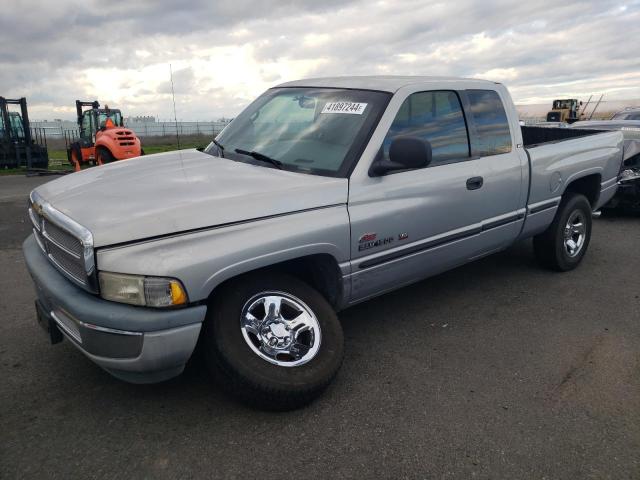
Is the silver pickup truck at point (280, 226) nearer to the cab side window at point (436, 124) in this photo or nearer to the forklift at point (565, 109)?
the cab side window at point (436, 124)

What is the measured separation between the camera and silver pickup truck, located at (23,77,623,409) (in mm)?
2510

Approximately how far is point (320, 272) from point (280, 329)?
0.50 metres

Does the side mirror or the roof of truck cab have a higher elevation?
the roof of truck cab

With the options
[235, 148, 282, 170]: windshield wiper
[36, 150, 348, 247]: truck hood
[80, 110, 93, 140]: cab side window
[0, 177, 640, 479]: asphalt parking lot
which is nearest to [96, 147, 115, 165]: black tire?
[80, 110, 93, 140]: cab side window

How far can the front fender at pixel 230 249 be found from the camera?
2.46m

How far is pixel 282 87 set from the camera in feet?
14.2

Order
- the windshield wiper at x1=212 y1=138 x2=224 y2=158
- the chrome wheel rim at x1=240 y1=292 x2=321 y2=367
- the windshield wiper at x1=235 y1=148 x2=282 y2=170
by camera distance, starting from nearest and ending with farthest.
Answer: the chrome wheel rim at x1=240 y1=292 x2=321 y2=367 < the windshield wiper at x1=235 y1=148 x2=282 y2=170 < the windshield wiper at x1=212 y1=138 x2=224 y2=158

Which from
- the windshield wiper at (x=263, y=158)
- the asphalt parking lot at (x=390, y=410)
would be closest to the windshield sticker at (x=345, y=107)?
the windshield wiper at (x=263, y=158)

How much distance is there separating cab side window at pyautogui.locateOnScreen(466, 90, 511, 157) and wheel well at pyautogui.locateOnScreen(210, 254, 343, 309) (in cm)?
167

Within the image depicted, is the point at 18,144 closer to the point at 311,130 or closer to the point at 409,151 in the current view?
the point at 311,130

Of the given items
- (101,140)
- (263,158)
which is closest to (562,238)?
(263,158)

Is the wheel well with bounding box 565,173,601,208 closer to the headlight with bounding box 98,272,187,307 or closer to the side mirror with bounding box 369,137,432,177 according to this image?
the side mirror with bounding box 369,137,432,177

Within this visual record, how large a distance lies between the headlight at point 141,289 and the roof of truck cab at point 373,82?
204 cm

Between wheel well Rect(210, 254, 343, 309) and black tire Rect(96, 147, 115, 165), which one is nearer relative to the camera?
wheel well Rect(210, 254, 343, 309)
